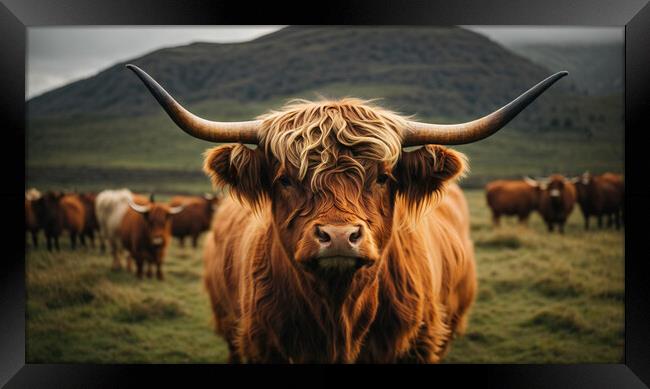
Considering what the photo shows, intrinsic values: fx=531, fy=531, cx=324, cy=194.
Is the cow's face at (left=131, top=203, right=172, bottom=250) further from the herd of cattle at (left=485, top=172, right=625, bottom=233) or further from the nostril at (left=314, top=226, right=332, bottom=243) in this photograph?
the nostril at (left=314, top=226, right=332, bottom=243)

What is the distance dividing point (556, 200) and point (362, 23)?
3730 millimetres

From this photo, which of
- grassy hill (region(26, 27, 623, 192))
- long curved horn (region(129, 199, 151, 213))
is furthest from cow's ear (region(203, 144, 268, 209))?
long curved horn (region(129, 199, 151, 213))

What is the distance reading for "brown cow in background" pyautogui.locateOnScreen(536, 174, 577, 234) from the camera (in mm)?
5555

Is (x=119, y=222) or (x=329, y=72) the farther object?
(x=119, y=222)

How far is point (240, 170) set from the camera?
2.44 m

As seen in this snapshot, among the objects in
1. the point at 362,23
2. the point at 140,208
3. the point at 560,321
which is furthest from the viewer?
the point at 140,208

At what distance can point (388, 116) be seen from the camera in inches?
98.6

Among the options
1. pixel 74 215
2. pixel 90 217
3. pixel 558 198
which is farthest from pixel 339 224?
pixel 558 198

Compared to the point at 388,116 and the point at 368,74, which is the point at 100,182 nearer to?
the point at 368,74

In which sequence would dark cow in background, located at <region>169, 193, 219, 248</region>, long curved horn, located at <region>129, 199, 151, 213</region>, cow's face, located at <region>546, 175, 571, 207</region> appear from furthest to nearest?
dark cow in background, located at <region>169, 193, 219, 248</region> < long curved horn, located at <region>129, 199, 151, 213</region> < cow's face, located at <region>546, 175, 571, 207</region>

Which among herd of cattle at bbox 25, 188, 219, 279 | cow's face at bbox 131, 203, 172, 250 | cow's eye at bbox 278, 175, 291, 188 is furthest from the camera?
cow's face at bbox 131, 203, 172, 250

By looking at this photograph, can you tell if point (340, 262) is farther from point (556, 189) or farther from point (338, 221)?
point (556, 189)

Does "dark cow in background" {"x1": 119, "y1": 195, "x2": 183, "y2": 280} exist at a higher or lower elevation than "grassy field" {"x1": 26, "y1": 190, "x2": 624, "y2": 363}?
higher
